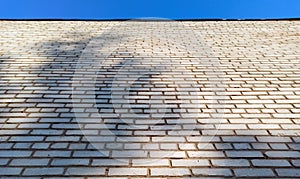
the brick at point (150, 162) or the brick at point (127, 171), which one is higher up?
→ the brick at point (150, 162)

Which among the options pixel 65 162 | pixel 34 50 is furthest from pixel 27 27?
pixel 65 162

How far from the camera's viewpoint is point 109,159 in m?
1.90

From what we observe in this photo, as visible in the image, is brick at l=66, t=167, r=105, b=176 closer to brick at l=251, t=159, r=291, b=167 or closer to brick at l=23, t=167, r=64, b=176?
brick at l=23, t=167, r=64, b=176

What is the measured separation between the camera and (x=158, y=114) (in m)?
2.42

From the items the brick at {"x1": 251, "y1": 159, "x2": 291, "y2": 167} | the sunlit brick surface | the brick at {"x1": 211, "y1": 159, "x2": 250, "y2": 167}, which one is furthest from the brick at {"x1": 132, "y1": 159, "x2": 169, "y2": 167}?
the brick at {"x1": 251, "y1": 159, "x2": 291, "y2": 167}

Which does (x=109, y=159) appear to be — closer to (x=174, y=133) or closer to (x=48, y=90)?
(x=174, y=133)

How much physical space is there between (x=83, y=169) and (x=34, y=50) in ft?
8.11

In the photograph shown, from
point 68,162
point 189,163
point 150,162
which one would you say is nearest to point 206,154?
point 189,163

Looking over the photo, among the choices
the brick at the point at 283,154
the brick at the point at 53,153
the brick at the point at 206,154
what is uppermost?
the brick at the point at 283,154

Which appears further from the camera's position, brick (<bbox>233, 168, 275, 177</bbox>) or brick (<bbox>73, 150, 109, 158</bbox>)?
brick (<bbox>73, 150, 109, 158</bbox>)

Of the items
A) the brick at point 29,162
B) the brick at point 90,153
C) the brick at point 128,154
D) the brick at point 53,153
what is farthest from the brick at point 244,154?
the brick at point 29,162

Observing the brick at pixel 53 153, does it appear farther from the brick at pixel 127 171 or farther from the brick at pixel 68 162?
the brick at pixel 127 171

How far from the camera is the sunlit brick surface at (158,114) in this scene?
185 centimetres

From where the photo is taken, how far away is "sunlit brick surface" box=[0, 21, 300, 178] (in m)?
1.85
